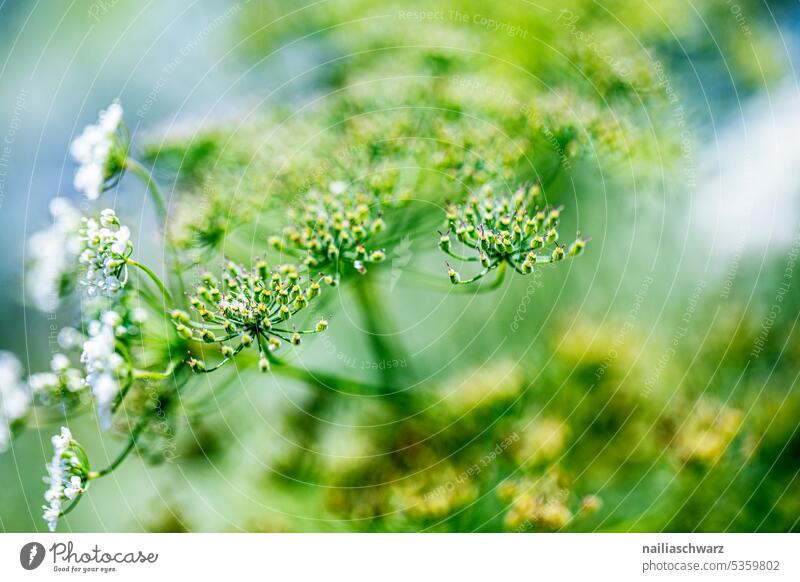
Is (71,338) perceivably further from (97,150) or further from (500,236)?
(500,236)

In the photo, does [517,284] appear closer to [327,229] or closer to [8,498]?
[327,229]

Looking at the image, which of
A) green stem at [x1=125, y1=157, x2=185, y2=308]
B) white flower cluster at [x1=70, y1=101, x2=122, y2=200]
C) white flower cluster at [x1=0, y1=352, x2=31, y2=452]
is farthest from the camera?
white flower cluster at [x1=0, y1=352, x2=31, y2=452]

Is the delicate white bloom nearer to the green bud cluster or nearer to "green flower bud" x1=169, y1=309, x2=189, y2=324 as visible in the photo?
"green flower bud" x1=169, y1=309, x2=189, y2=324

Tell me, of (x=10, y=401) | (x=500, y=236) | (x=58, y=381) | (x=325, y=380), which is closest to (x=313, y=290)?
(x=500, y=236)

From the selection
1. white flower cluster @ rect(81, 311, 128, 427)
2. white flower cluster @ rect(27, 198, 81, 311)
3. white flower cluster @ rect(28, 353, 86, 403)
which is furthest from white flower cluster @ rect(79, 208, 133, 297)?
white flower cluster @ rect(28, 353, 86, 403)

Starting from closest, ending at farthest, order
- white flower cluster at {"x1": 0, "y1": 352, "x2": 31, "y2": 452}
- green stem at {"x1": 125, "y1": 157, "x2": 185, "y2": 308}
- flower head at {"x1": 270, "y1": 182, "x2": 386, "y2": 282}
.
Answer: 1. flower head at {"x1": 270, "y1": 182, "x2": 386, "y2": 282}
2. green stem at {"x1": 125, "y1": 157, "x2": 185, "y2": 308}
3. white flower cluster at {"x1": 0, "y1": 352, "x2": 31, "y2": 452}

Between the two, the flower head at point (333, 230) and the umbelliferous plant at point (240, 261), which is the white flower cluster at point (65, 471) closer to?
the umbelliferous plant at point (240, 261)

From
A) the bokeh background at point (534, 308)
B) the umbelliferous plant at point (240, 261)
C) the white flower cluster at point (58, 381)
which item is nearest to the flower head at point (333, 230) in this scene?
the umbelliferous plant at point (240, 261)
